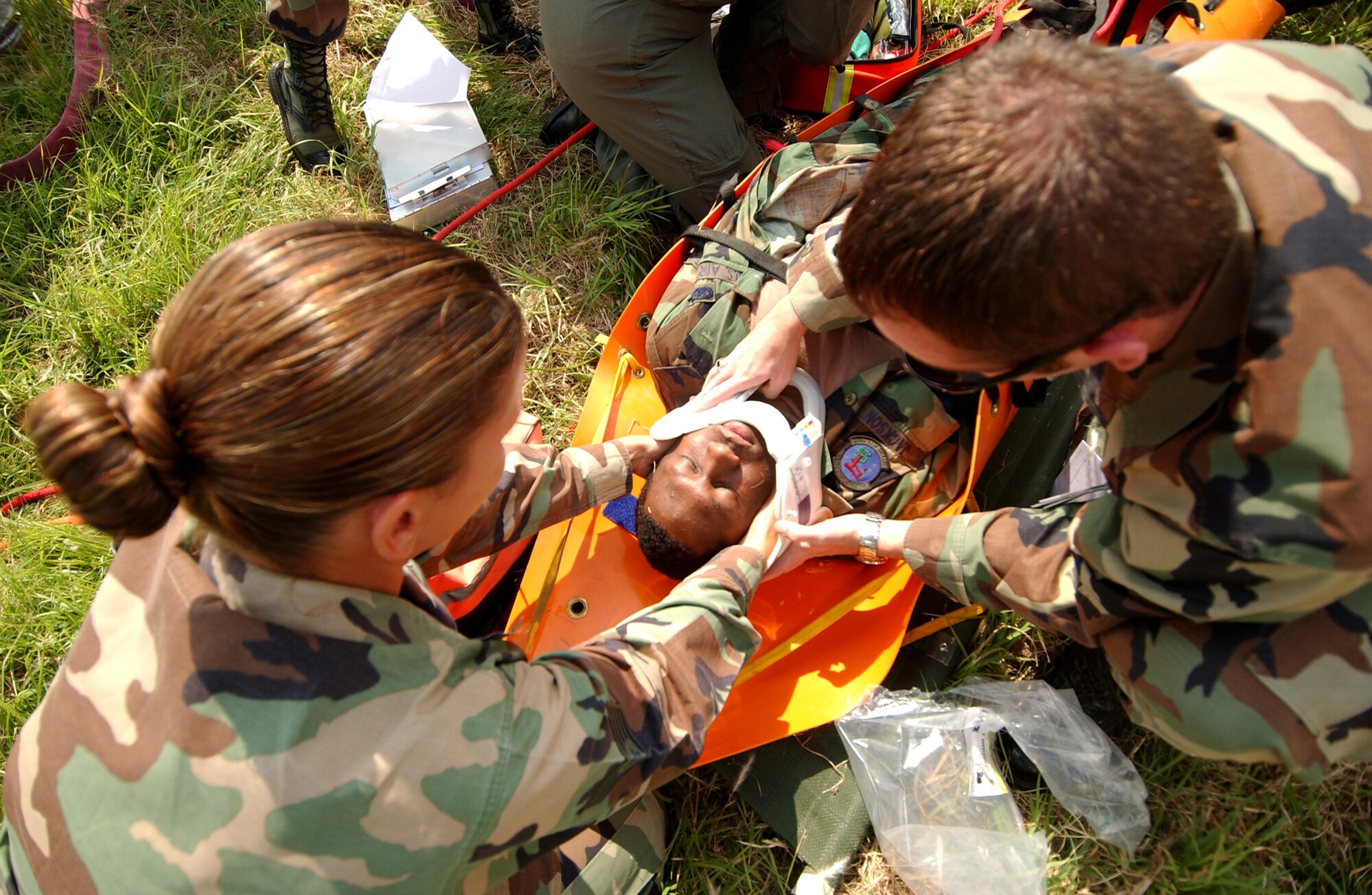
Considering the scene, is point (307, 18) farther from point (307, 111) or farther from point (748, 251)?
point (748, 251)

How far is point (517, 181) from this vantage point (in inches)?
139

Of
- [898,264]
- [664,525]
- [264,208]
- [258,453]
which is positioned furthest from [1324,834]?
[264,208]

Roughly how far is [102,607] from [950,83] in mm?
1833

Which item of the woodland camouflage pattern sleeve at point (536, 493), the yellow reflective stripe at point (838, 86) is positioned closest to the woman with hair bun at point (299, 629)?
the woodland camouflage pattern sleeve at point (536, 493)

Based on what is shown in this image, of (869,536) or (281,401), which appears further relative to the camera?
(869,536)

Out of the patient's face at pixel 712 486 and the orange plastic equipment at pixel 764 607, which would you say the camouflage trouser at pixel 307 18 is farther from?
the patient's face at pixel 712 486

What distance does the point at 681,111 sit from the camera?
123 inches

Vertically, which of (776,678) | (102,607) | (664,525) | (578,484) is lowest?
(776,678)

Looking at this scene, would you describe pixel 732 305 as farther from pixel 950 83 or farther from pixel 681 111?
pixel 950 83

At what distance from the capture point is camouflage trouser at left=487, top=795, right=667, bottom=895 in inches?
80.4

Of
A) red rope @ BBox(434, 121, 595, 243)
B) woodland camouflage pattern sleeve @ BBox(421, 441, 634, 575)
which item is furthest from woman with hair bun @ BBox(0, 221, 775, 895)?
red rope @ BBox(434, 121, 595, 243)

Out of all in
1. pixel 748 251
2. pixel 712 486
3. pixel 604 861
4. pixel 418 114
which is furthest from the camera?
pixel 418 114

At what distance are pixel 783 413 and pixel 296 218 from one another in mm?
2341

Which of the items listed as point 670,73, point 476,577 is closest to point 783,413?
point 476,577
